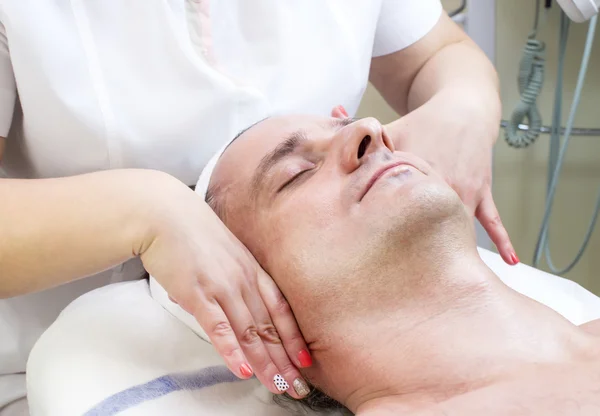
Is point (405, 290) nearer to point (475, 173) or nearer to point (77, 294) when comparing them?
point (475, 173)

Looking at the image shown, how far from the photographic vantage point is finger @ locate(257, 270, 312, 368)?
85cm

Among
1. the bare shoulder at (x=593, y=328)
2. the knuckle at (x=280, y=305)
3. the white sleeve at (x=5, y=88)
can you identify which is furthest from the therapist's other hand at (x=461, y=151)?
the white sleeve at (x=5, y=88)

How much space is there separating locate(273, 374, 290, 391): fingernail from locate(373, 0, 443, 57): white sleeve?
877 mm

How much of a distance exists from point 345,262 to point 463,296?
0.16m

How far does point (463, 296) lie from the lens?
0.84 metres

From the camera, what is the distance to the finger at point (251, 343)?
790mm

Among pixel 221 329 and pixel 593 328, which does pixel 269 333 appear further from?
pixel 593 328

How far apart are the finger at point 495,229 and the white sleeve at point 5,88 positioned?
2.61 feet

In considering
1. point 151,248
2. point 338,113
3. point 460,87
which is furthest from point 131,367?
point 460,87

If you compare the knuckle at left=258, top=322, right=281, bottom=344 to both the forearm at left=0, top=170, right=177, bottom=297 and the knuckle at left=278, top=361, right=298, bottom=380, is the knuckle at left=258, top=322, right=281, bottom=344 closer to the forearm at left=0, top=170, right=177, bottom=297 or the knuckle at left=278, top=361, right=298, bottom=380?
the knuckle at left=278, top=361, right=298, bottom=380

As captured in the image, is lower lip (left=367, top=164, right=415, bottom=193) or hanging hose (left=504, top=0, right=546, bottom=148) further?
hanging hose (left=504, top=0, right=546, bottom=148)

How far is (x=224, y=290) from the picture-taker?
79cm

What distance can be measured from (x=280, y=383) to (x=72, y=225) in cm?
35

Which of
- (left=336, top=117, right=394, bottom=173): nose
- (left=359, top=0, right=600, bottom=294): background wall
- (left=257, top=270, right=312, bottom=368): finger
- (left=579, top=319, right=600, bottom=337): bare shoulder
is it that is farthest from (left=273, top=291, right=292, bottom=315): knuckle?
(left=359, top=0, right=600, bottom=294): background wall
